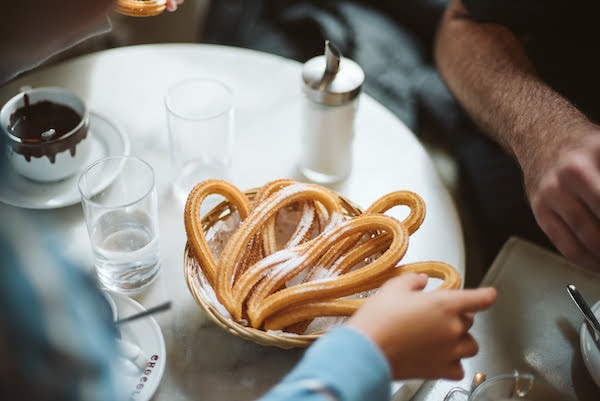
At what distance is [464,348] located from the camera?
1.94 ft

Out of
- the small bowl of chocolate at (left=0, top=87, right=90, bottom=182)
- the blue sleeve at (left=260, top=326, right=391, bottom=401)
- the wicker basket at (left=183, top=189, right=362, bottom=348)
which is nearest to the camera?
the blue sleeve at (left=260, top=326, right=391, bottom=401)

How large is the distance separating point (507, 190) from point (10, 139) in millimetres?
817

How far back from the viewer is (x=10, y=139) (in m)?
0.81

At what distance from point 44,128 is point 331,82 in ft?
1.29

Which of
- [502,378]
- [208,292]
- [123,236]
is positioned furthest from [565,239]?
[123,236]

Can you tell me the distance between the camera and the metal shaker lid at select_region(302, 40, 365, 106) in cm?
84

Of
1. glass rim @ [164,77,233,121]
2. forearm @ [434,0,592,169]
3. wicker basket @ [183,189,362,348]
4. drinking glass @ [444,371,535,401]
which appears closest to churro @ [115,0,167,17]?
glass rim @ [164,77,233,121]

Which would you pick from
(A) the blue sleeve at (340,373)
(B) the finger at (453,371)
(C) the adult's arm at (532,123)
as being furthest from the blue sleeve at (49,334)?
(C) the adult's arm at (532,123)

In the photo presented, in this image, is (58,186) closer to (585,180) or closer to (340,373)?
(340,373)

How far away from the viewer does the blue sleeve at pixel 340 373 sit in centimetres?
51

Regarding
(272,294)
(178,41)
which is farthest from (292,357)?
(178,41)

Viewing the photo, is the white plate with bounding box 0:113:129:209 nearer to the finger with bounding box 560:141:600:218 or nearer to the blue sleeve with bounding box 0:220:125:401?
the blue sleeve with bounding box 0:220:125:401

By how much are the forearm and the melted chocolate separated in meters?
0.61

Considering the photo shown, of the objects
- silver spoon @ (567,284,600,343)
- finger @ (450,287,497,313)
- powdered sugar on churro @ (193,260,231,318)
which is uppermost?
finger @ (450,287,497,313)
